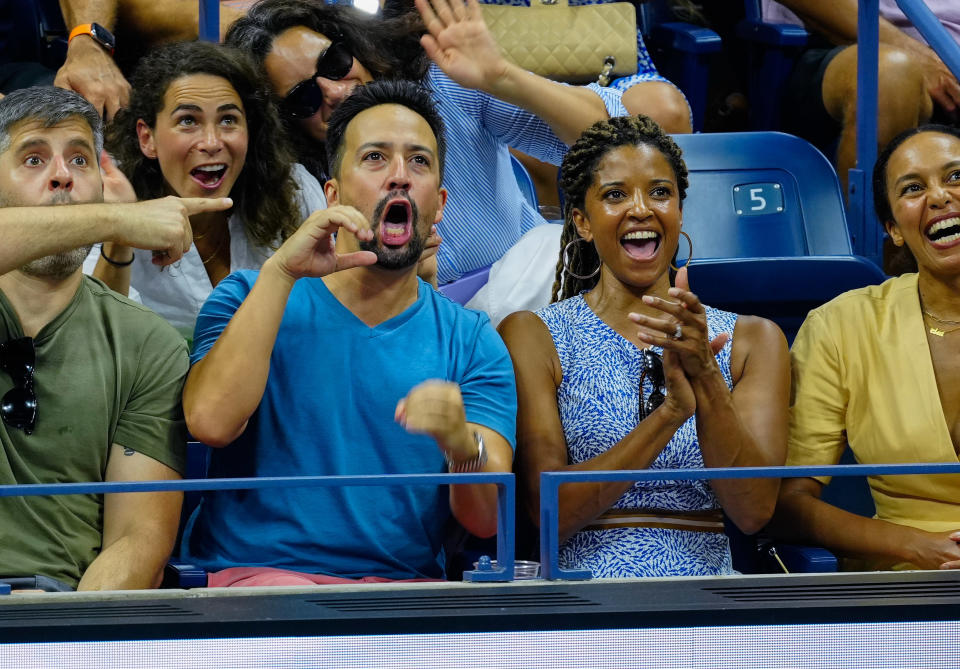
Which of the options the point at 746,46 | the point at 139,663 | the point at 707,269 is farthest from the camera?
the point at 746,46

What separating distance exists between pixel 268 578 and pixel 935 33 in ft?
5.94

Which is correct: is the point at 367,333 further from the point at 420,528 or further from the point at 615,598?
the point at 615,598

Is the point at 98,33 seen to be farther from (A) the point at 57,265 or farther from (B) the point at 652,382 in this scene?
(B) the point at 652,382

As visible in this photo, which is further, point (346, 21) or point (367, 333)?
point (346, 21)

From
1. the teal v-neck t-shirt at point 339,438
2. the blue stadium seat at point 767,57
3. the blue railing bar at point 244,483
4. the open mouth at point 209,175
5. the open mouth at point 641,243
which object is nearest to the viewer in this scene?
the blue railing bar at point 244,483

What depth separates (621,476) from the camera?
1653 millimetres

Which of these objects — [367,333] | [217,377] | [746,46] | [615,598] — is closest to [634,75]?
[746,46]

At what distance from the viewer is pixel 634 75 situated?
375 cm

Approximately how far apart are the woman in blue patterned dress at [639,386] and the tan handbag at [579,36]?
1162 mm

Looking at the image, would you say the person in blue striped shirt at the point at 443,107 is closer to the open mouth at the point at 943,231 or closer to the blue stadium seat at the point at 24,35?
the open mouth at the point at 943,231

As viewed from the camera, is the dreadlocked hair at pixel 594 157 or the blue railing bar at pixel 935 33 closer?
the dreadlocked hair at pixel 594 157

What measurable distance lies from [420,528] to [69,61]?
4.86 feet

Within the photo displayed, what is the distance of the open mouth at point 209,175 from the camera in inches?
105

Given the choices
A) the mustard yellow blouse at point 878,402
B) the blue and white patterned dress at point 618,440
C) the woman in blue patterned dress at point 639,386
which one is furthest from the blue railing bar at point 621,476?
the mustard yellow blouse at point 878,402
